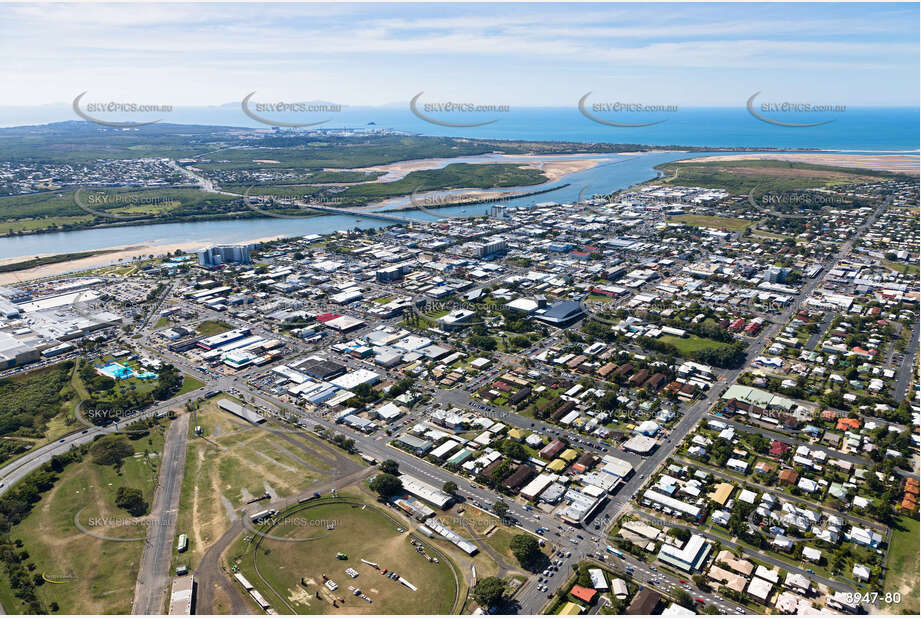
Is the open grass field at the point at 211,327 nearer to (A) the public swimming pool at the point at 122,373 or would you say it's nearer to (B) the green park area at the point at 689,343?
(A) the public swimming pool at the point at 122,373

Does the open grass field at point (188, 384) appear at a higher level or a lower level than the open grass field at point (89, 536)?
higher

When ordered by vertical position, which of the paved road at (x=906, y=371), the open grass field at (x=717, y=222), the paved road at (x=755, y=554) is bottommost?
the paved road at (x=755, y=554)

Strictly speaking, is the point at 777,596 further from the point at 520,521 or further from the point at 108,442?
the point at 108,442

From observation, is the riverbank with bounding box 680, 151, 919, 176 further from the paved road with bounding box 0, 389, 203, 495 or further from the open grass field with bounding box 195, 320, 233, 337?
the paved road with bounding box 0, 389, 203, 495

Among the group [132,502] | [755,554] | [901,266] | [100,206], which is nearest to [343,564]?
[132,502]

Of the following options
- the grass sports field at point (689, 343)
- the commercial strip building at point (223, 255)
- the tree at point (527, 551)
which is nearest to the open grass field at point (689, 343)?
the grass sports field at point (689, 343)

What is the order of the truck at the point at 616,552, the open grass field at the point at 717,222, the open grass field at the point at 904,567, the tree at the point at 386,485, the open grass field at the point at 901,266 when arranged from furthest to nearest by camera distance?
the open grass field at the point at 717,222, the open grass field at the point at 901,266, the tree at the point at 386,485, the truck at the point at 616,552, the open grass field at the point at 904,567

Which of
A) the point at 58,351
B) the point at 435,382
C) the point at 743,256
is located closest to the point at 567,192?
the point at 743,256
